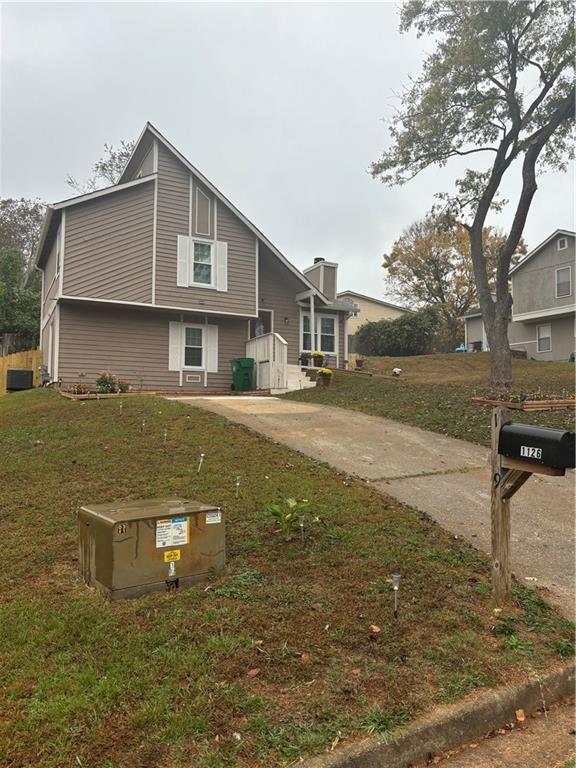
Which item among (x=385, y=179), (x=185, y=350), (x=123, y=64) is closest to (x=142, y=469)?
(x=123, y=64)

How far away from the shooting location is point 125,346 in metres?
15.8

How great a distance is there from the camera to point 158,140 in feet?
52.3

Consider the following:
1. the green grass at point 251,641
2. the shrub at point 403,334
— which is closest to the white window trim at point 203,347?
the green grass at point 251,641

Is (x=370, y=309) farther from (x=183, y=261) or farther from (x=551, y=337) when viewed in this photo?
(x=183, y=261)

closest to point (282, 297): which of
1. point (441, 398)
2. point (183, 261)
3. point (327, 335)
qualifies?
point (327, 335)

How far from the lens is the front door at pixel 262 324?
1855cm

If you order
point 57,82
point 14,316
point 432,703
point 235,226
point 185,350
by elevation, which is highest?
point 57,82

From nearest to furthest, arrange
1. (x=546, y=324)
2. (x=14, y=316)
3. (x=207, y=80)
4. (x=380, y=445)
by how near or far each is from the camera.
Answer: (x=380, y=445)
(x=207, y=80)
(x=14, y=316)
(x=546, y=324)

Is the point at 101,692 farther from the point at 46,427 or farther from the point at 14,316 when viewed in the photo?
the point at 14,316

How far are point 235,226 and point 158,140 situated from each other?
3.33 meters

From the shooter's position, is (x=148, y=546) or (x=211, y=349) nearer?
(x=148, y=546)

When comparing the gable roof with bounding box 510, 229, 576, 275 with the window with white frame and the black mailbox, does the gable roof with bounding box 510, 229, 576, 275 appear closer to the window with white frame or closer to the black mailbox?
the window with white frame

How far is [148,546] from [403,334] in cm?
2929

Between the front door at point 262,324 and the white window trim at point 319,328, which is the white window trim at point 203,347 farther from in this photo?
the white window trim at point 319,328
